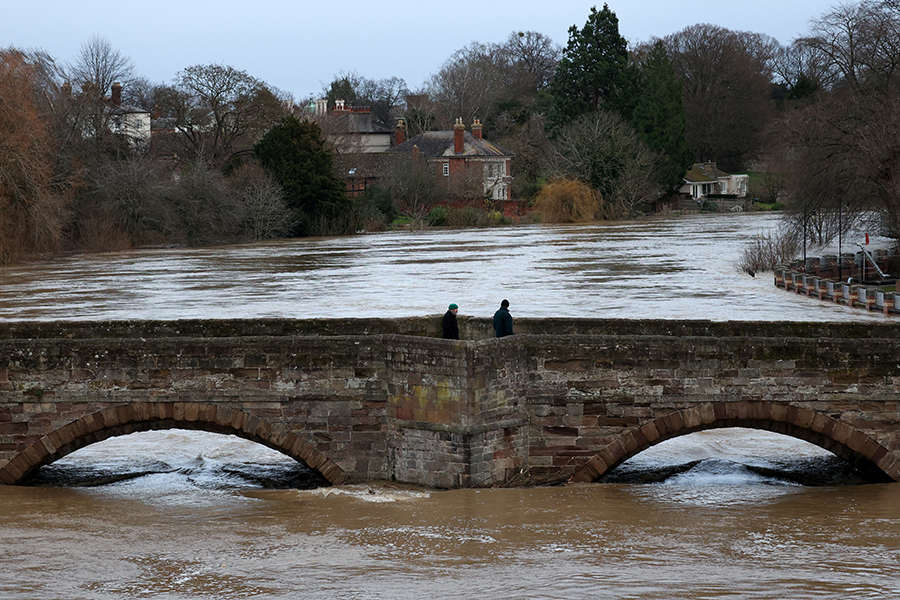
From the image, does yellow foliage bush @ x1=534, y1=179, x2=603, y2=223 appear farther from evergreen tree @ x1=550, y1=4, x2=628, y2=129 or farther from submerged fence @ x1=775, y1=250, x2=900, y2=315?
submerged fence @ x1=775, y1=250, x2=900, y2=315

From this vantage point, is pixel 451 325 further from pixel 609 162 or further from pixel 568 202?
pixel 609 162

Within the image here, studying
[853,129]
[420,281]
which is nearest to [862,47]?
[853,129]

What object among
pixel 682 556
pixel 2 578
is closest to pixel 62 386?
Answer: pixel 2 578

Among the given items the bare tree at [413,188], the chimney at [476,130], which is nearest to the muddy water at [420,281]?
the bare tree at [413,188]

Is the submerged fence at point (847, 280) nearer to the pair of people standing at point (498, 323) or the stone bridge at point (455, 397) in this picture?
the stone bridge at point (455, 397)

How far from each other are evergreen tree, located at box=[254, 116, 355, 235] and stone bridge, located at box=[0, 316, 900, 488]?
174 feet

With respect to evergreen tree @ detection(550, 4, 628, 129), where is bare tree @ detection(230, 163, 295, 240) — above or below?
below

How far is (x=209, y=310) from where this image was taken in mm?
29453

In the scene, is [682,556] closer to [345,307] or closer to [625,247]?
[345,307]

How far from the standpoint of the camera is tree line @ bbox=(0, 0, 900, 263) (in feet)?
115

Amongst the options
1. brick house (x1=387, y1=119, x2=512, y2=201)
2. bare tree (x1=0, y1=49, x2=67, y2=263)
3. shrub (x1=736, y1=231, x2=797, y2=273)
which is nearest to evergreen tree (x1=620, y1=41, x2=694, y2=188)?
brick house (x1=387, y1=119, x2=512, y2=201)

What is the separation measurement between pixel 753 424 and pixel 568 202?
65.5m

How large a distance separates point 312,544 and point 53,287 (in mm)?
29232

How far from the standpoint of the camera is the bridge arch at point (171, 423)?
12766mm
